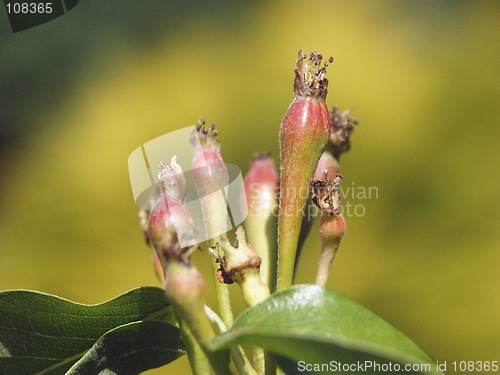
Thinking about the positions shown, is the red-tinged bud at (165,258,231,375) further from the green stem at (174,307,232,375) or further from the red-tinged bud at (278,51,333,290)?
the red-tinged bud at (278,51,333,290)

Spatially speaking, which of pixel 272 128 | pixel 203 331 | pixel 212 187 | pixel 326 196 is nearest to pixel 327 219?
pixel 326 196

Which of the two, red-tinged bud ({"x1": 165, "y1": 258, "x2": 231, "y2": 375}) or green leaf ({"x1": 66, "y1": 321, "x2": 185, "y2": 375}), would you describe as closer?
red-tinged bud ({"x1": 165, "y1": 258, "x2": 231, "y2": 375})

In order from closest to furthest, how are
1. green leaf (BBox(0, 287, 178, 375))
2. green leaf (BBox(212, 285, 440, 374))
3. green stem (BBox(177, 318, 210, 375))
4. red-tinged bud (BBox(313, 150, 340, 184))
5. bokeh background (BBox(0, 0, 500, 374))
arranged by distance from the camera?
green leaf (BBox(212, 285, 440, 374))
green stem (BBox(177, 318, 210, 375))
green leaf (BBox(0, 287, 178, 375))
red-tinged bud (BBox(313, 150, 340, 184))
bokeh background (BBox(0, 0, 500, 374))

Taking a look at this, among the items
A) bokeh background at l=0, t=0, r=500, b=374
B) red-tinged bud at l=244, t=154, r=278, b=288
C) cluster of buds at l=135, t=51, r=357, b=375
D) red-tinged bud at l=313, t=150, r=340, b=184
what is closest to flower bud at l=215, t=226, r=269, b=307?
cluster of buds at l=135, t=51, r=357, b=375

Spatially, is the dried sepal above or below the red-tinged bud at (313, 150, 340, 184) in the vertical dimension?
below

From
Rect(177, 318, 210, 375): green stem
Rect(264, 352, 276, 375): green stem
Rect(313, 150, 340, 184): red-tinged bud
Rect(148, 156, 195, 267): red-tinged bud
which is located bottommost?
Rect(264, 352, 276, 375): green stem
